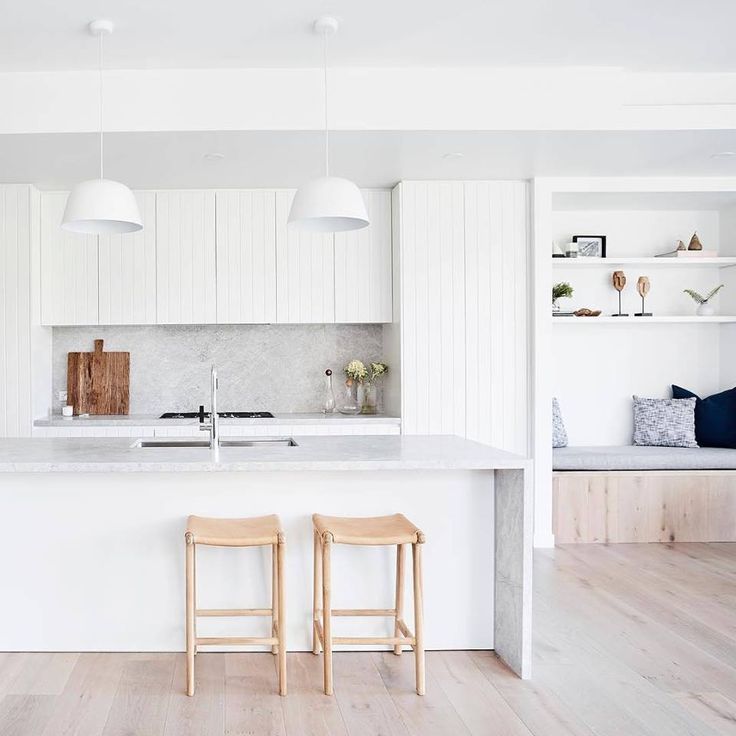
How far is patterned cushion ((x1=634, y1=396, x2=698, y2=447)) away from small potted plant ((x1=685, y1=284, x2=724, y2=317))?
25.5 inches

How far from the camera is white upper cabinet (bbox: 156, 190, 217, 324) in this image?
5062 millimetres

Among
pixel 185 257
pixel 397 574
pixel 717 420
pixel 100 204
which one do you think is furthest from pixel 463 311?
pixel 100 204

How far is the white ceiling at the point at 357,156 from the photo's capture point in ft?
12.9

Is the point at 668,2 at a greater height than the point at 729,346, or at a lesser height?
greater

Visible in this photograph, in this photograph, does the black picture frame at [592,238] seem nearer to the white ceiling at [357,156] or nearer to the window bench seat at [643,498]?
the white ceiling at [357,156]

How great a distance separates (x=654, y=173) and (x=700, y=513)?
89.2 inches

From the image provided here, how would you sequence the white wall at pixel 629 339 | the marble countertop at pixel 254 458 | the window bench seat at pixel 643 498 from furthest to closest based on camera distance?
1. the white wall at pixel 629 339
2. the window bench seat at pixel 643 498
3. the marble countertop at pixel 254 458

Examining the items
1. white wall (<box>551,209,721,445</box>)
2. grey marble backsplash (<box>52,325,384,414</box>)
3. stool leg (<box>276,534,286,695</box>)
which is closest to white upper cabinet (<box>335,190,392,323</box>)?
grey marble backsplash (<box>52,325,384,414</box>)

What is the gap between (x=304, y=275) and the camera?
202 inches

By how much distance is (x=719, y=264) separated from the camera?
5.50 metres

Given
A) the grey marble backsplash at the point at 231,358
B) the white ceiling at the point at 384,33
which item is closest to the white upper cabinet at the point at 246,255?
the grey marble backsplash at the point at 231,358

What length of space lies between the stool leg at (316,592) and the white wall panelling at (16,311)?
2.70 meters

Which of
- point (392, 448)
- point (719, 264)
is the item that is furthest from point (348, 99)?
point (719, 264)

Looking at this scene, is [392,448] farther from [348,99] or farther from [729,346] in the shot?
[729,346]
